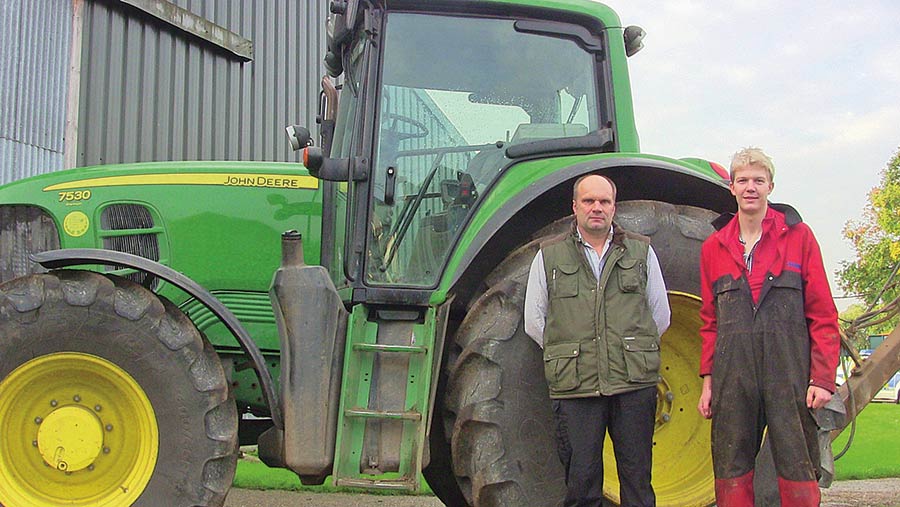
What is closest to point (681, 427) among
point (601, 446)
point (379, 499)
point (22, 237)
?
point (601, 446)

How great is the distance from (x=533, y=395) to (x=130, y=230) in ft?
7.79

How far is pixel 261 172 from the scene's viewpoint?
14.5 ft

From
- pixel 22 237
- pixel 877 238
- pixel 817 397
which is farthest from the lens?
pixel 877 238

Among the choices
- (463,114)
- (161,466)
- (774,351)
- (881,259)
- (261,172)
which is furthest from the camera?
(881,259)

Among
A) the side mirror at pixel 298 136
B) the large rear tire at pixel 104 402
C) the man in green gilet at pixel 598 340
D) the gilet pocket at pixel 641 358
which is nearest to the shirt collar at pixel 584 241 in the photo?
the man in green gilet at pixel 598 340

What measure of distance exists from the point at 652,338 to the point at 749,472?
602mm

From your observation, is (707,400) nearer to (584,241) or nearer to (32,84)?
(584,241)

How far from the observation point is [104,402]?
11.1 feet

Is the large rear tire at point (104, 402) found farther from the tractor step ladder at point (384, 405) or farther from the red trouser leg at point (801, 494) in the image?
the red trouser leg at point (801, 494)

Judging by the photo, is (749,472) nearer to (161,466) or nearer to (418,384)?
(418,384)

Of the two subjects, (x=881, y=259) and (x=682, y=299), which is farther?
(x=881, y=259)

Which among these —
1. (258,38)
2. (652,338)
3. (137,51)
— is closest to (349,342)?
(652,338)

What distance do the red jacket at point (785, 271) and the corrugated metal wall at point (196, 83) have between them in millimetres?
7228

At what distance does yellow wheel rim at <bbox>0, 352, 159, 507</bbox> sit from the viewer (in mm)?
3299
